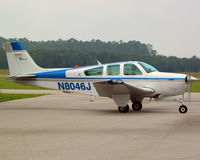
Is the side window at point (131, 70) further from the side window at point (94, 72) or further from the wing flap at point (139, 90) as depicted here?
the side window at point (94, 72)

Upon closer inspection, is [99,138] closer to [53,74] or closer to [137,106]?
[137,106]

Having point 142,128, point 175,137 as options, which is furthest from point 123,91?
point 175,137

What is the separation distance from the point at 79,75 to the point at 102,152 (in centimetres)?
870

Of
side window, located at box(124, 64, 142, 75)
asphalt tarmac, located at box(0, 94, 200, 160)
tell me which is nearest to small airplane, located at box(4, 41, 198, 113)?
side window, located at box(124, 64, 142, 75)

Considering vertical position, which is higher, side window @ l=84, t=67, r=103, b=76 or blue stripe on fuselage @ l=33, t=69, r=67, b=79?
side window @ l=84, t=67, r=103, b=76

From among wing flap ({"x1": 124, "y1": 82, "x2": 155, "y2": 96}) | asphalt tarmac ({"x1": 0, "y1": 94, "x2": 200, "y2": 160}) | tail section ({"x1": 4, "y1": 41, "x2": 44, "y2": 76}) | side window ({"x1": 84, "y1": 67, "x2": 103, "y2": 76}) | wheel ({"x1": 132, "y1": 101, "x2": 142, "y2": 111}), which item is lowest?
wheel ({"x1": 132, "y1": 101, "x2": 142, "y2": 111})

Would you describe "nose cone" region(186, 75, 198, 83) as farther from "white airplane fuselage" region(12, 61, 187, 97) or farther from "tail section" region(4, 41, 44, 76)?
"tail section" region(4, 41, 44, 76)

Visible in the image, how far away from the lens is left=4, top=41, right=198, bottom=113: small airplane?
14516 mm

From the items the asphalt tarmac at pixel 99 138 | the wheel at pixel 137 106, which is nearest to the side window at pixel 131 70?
the wheel at pixel 137 106

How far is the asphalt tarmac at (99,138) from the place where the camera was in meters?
6.99

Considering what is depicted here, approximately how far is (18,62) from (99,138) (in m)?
9.11

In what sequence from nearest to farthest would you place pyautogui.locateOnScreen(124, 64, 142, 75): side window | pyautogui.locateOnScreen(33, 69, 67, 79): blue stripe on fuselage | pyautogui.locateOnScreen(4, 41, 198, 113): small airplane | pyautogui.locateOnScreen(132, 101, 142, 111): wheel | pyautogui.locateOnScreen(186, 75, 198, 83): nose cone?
1. pyautogui.locateOnScreen(186, 75, 198, 83): nose cone
2. pyautogui.locateOnScreen(4, 41, 198, 113): small airplane
3. pyautogui.locateOnScreen(124, 64, 142, 75): side window
4. pyautogui.locateOnScreen(132, 101, 142, 111): wheel
5. pyautogui.locateOnScreen(33, 69, 67, 79): blue stripe on fuselage

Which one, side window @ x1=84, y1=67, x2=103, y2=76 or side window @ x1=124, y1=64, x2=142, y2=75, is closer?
side window @ x1=124, y1=64, x2=142, y2=75

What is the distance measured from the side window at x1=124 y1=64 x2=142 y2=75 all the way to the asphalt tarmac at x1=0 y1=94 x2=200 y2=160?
237 centimetres
